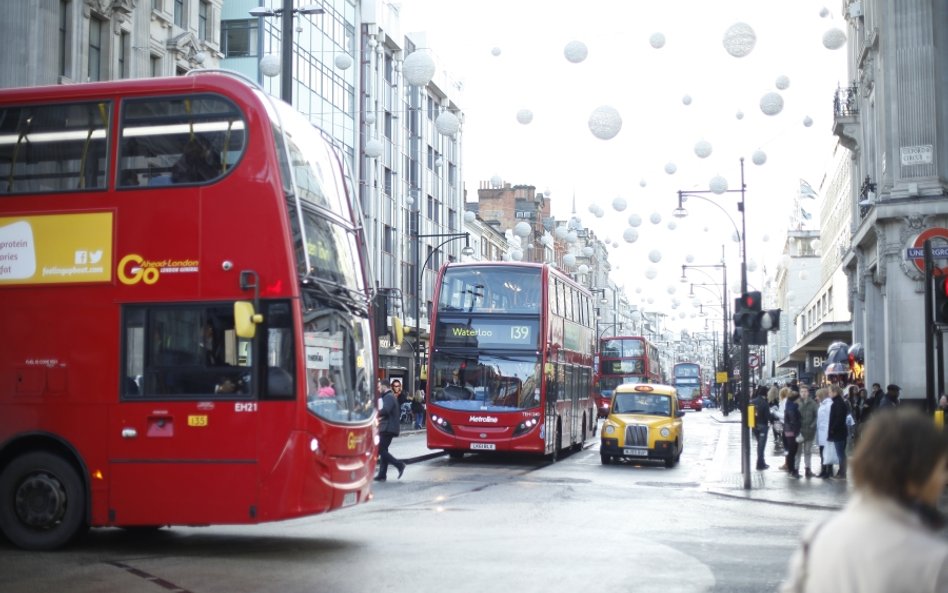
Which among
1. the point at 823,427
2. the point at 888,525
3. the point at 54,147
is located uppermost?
the point at 54,147

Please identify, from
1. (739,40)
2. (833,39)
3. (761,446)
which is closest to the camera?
(739,40)

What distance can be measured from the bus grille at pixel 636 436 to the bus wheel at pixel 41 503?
17.3 metres

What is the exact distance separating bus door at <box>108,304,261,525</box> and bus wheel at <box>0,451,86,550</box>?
0.41 m

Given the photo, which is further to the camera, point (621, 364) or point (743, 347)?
point (621, 364)

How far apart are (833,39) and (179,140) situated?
12.0m

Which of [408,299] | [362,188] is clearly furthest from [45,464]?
[408,299]

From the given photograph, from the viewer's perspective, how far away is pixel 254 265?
11859mm

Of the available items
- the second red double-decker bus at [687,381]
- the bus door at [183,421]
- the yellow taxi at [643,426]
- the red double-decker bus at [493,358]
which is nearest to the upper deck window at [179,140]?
the bus door at [183,421]

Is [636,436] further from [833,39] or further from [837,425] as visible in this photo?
[833,39]

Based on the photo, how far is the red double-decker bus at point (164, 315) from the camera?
11.8 m

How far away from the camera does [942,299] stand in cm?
1493

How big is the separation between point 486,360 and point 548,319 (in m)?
1.57

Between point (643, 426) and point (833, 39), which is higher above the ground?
point (833, 39)

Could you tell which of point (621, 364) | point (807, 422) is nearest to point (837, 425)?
point (807, 422)
